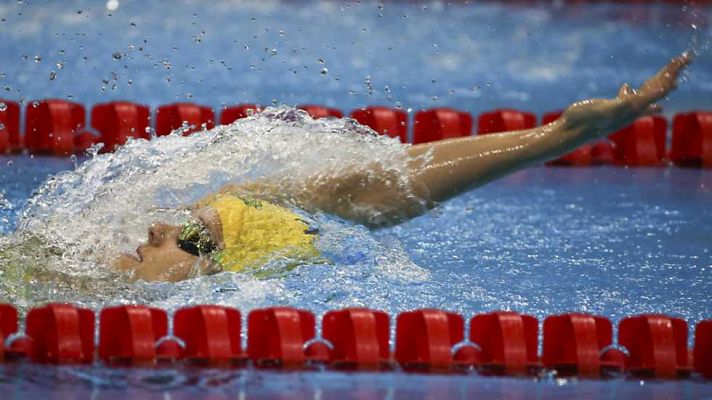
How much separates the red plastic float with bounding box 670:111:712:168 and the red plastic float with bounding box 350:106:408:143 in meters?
1.23

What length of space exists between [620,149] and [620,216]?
860mm

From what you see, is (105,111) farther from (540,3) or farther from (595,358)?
(540,3)

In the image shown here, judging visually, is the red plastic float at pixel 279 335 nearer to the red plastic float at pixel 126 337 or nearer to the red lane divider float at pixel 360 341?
the red lane divider float at pixel 360 341

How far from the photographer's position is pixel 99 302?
313cm

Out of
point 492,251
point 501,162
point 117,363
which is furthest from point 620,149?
point 117,363

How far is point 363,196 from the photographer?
3.38m

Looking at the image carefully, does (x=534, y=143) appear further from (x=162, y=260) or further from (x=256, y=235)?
(x=162, y=260)

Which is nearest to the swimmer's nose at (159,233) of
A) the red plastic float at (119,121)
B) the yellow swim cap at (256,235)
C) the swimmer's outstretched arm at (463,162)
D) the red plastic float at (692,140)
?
the yellow swim cap at (256,235)

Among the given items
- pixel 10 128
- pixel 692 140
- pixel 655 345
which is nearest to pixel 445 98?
pixel 692 140

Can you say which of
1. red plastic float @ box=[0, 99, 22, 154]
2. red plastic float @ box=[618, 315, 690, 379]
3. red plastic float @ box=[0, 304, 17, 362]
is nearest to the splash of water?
red plastic float @ box=[0, 304, 17, 362]

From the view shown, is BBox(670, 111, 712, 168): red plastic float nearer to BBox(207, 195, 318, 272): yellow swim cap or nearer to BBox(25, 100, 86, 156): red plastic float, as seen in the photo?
BBox(207, 195, 318, 272): yellow swim cap

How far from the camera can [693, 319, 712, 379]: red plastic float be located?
9.93 ft

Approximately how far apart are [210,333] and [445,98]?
3675 mm

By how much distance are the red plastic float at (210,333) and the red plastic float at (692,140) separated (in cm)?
290
